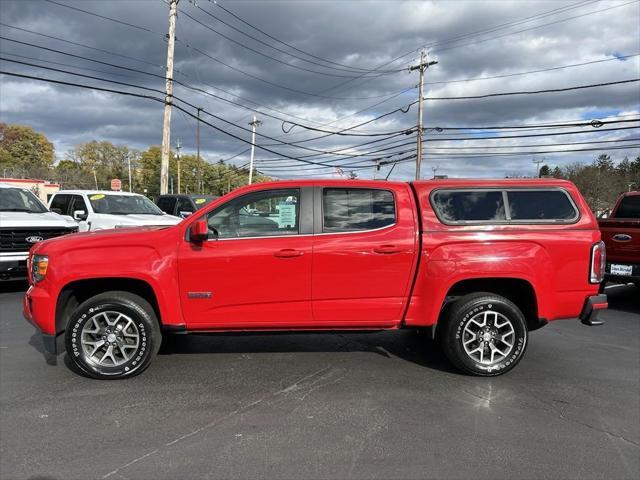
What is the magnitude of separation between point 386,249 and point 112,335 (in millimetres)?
2593

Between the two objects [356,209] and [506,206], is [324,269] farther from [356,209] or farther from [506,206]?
[506,206]

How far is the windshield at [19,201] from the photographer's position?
8.96 metres

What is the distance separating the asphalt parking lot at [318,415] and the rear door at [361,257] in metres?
0.64

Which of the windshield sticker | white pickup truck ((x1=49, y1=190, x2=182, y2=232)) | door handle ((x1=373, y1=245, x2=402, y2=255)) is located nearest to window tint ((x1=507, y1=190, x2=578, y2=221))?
door handle ((x1=373, y1=245, x2=402, y2=255))

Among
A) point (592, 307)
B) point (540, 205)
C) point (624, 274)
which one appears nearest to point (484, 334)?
point (592, 307)

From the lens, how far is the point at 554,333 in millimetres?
6062

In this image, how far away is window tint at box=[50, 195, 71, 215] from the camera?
37.1 feet

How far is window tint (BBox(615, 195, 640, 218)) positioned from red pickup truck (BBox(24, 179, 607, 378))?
5.43 metres

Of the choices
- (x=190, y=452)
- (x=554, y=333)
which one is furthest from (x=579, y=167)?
(x=190, y=452)

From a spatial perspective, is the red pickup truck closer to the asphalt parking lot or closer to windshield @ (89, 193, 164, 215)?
the asphalt parking lot

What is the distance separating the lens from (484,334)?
4.32 m

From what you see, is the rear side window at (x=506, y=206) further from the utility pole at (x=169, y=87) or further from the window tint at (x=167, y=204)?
the utility pole at (x=169, y=87)

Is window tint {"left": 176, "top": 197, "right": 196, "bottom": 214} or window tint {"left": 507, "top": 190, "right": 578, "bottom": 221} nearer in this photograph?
window tint {"left": 507, "top": 190, "right": 578, "bottom": 221}

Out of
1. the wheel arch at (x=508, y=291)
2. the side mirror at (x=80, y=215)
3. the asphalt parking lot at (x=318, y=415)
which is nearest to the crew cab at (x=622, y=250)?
the asphalt parking lot at (x=318, y=415)
